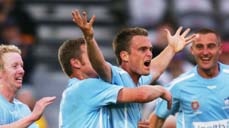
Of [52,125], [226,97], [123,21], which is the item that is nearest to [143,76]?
[226,97]

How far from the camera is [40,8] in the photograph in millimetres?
16250

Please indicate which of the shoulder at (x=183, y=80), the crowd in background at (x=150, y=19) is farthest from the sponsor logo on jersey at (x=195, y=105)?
the crowd in background at (x=150, y=19)

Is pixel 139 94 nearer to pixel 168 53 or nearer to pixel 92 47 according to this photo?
pixel 92 47

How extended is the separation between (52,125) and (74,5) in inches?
90.3

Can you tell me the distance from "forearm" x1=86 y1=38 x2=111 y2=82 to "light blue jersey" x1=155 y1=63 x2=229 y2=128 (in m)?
1.66

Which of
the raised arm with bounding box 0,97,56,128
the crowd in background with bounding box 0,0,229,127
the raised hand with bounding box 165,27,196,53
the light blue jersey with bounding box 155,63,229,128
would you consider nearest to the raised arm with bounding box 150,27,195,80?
the raised hand with bounding box 165,27,196,53

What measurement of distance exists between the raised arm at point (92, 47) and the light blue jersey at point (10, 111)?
0.89 metres

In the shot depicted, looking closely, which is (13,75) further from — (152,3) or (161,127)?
(152,3)

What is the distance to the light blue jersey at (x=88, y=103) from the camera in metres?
8.72

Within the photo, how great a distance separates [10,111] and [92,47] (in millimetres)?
1115

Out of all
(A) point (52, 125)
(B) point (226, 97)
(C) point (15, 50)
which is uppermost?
(C) point (15, 50)

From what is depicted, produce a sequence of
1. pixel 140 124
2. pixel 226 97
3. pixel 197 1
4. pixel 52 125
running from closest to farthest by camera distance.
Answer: pixel 140 124, pixel 226 97, pixel 52 125, pixel 197 1

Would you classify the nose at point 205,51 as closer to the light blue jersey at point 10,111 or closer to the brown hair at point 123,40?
the brown hair at point 123,40

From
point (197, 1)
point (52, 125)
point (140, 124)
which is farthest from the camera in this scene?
point (197, 1)
